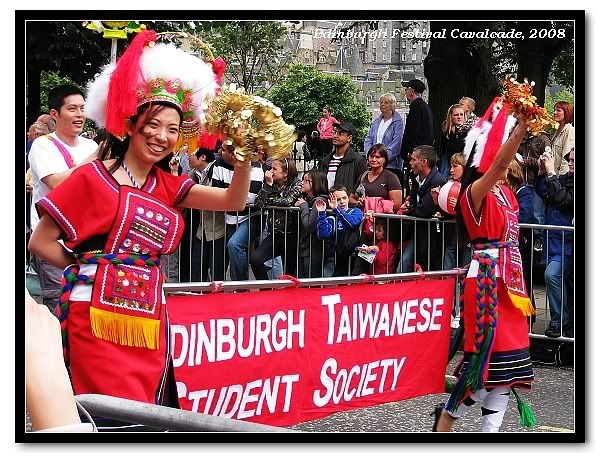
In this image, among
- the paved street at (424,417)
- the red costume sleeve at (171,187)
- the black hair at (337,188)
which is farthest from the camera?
the black hair at (337,188)

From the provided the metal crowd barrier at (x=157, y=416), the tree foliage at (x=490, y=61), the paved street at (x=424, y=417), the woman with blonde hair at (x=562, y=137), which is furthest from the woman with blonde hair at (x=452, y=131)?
the metal crowd barrier at (x=157, y=416)

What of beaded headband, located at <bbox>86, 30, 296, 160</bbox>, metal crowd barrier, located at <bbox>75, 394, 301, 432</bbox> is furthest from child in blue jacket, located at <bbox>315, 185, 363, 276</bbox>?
metal crowd barrier, located at <bbox>75, 394, 301, 432</bbox>

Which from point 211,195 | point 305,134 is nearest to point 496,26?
point 211,195

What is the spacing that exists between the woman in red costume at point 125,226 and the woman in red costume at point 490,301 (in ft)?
4.21

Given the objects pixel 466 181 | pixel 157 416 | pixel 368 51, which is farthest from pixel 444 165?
pixel 157 416

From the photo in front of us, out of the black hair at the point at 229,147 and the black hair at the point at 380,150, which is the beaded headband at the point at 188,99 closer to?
the black hair at the point at 229,147

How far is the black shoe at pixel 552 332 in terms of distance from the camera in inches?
277

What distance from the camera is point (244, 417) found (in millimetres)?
4789

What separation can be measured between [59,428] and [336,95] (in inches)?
252

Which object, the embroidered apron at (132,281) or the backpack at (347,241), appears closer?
the embroidered apron at (132,281)

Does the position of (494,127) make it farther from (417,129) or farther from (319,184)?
(417,129)

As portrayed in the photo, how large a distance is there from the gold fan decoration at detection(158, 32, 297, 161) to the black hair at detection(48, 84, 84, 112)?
74.4 inches

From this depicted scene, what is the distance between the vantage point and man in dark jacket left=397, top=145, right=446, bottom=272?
295 inches

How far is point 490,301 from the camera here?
510cm
